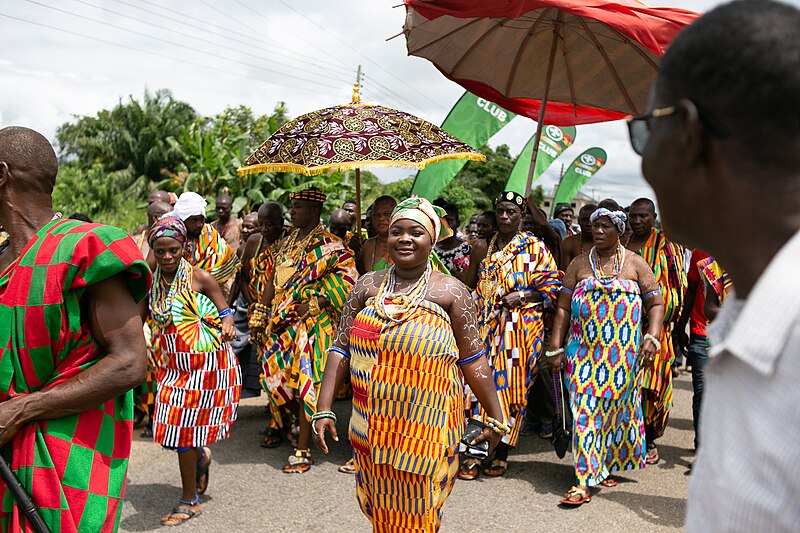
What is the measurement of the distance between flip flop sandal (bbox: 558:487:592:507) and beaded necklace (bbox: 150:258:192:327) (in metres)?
2.99

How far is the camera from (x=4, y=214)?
8.11 ft

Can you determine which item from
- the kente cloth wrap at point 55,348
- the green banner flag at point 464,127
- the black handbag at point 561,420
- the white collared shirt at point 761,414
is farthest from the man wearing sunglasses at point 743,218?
the green banner flag at point 464,127

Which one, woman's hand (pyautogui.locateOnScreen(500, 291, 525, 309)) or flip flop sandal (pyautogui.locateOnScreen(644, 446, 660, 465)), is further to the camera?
flip flop sandal (pyautogui.locateOnScreen(644, 446, 660, 465))

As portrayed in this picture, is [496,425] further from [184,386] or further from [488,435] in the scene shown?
[184,386]

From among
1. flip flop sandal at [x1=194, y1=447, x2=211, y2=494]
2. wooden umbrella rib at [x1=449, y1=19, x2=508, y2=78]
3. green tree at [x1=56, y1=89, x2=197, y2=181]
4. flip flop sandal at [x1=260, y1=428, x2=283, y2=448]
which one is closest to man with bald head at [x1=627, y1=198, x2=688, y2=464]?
wooden umbrella rib at [x1=449, y1=19, x2=508, y2=78]

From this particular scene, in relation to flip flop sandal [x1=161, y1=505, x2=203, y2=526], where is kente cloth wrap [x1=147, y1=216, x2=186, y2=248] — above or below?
above

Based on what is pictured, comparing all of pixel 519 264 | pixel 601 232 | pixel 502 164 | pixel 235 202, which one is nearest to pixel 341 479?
pixel 519 264

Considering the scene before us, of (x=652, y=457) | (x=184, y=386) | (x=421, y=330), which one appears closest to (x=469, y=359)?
(x=421, y=330)

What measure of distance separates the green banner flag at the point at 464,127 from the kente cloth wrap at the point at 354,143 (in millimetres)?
3544

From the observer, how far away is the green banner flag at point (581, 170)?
651 inches

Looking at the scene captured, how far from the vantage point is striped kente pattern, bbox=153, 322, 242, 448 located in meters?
4.93

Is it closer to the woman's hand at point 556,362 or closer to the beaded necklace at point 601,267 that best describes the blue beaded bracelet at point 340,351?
the woman's hand at point 556,362

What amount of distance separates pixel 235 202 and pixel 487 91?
Answer: 1225cm

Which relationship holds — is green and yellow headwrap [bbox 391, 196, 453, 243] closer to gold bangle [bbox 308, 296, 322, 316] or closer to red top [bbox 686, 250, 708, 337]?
gold bangle [bbox 308, 296, 322, 316]
